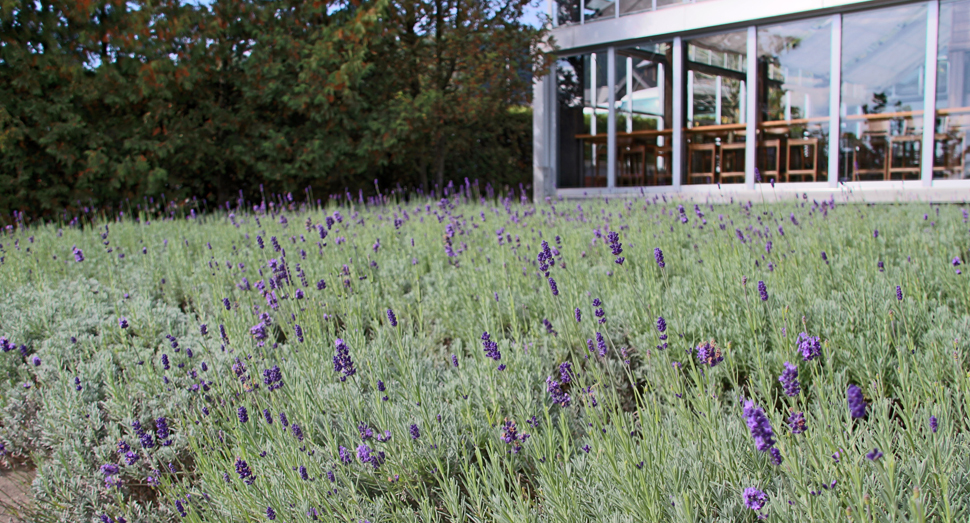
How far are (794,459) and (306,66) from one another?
9032 mm

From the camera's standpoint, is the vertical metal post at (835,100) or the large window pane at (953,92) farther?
the vertical metal post at (835,100)

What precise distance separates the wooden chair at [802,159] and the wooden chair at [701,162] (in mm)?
1145

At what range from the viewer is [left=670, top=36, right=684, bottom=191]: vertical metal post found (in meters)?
10.1

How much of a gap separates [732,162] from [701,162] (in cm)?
51

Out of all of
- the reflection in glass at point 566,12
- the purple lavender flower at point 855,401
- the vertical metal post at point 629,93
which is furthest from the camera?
the reflection in glass at point 566,12

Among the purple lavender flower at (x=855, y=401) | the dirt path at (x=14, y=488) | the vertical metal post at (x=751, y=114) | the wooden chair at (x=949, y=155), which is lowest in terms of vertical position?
the dirt path at (x=14, y=488)

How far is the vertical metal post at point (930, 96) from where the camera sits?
831cm

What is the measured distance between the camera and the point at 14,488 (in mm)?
2379

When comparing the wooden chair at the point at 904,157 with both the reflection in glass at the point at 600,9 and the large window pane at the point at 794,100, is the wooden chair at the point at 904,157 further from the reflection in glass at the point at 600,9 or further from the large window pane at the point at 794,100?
the reflection in glass at the point at 600,9

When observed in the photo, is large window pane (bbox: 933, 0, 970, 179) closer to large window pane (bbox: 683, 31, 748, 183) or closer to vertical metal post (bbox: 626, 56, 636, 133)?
large window pane (bbox: 683, 31, 748, 183)

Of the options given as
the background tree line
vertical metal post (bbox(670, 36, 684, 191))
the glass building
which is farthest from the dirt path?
vertical metal post (bbox(670, 36, 684, 191))

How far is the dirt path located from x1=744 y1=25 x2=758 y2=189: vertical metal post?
964 cm

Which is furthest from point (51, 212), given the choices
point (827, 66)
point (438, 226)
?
point (827, 66)

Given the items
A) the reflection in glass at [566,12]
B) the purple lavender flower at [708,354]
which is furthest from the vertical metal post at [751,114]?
the purple lavender flower at [708,354]
